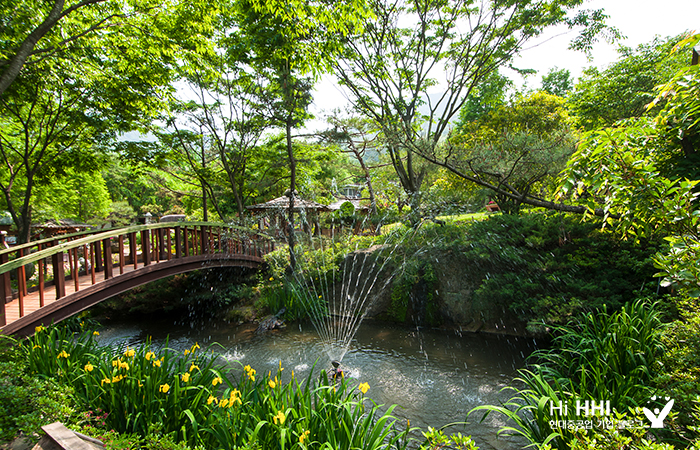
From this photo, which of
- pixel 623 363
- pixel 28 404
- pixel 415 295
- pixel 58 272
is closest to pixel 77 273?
pixel 58 272

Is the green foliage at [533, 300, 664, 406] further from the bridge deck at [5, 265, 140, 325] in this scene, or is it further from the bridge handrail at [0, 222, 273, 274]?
the bridge deck at [5, 265, 140, 325]

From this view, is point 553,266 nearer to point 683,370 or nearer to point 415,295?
point 415,295

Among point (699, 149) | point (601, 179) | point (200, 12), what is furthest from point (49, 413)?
point (200, 12)

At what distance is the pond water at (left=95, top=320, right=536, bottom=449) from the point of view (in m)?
4.54

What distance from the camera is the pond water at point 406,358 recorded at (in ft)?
14.9

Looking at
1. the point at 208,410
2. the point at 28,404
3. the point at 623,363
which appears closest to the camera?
the point at 28,404

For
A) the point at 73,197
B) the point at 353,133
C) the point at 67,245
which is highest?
the point at 353,133

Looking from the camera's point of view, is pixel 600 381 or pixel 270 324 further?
pixel 270 324

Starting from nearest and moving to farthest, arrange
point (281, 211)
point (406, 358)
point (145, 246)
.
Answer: point (406, 358) < point (145, 246) < point (281, 211)

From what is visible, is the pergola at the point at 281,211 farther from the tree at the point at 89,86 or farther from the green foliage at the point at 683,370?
the green foliage at the point at 683,370

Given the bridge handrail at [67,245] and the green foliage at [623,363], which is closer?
the green foliage at [623,363]

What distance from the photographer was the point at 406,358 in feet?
20.5

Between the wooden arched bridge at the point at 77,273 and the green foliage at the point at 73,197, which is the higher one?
the green foliage at the point at 73,197

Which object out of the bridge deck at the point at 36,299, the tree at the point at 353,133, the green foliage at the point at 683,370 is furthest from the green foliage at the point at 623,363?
the tree at the point at 353,133
